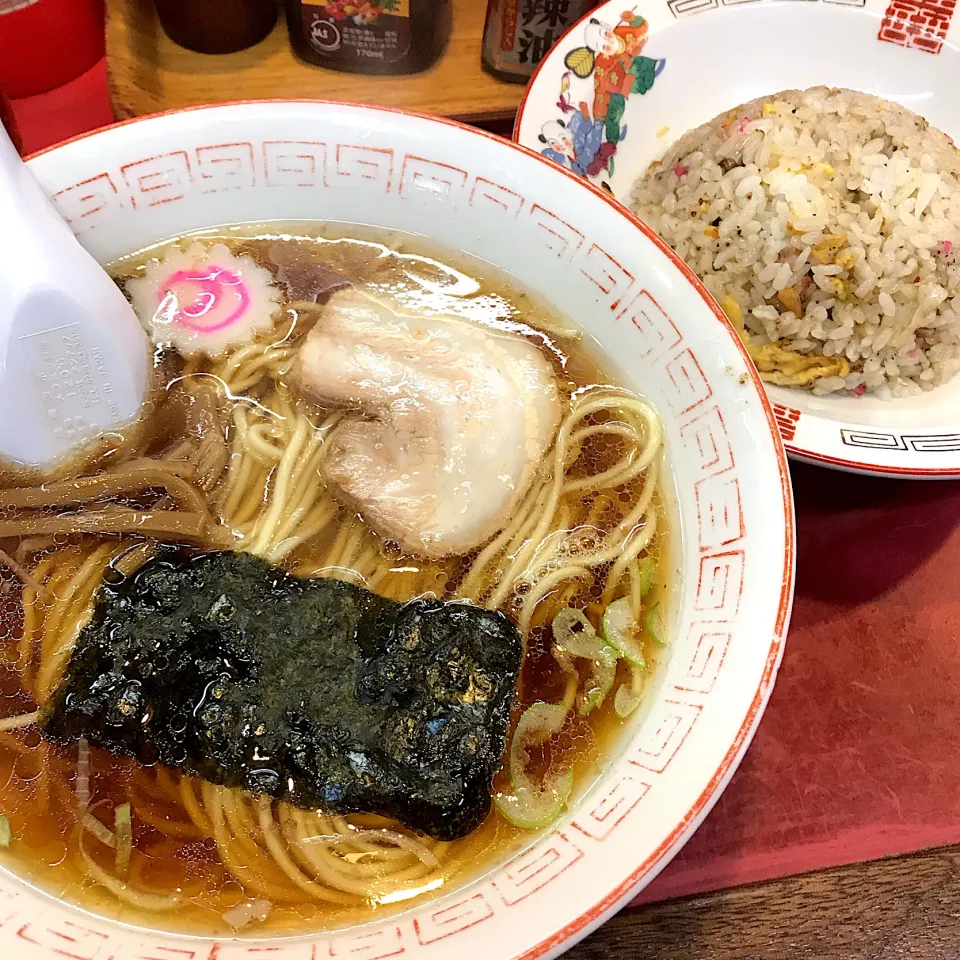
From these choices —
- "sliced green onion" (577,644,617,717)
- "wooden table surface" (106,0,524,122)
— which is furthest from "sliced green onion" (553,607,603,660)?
"wooden table surface" (106,0,524,122)

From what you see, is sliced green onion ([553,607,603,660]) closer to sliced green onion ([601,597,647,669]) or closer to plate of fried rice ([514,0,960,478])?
sliced green onion ([601,597,647,669])

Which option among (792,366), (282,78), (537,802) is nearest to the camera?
(537,802)

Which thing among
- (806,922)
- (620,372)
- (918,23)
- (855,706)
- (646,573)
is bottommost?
(806,922)

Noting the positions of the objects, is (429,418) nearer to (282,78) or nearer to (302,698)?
(302,698)

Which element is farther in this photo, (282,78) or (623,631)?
(282,78)

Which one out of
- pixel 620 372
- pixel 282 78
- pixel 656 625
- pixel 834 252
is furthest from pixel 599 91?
pixel 656 625

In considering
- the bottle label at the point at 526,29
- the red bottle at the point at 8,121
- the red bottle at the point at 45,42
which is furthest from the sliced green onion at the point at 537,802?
the red bottle at the point at 45,42

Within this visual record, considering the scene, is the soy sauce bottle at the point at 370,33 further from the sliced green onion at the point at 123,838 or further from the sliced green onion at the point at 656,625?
the sliced green onion at the point at 123,838
